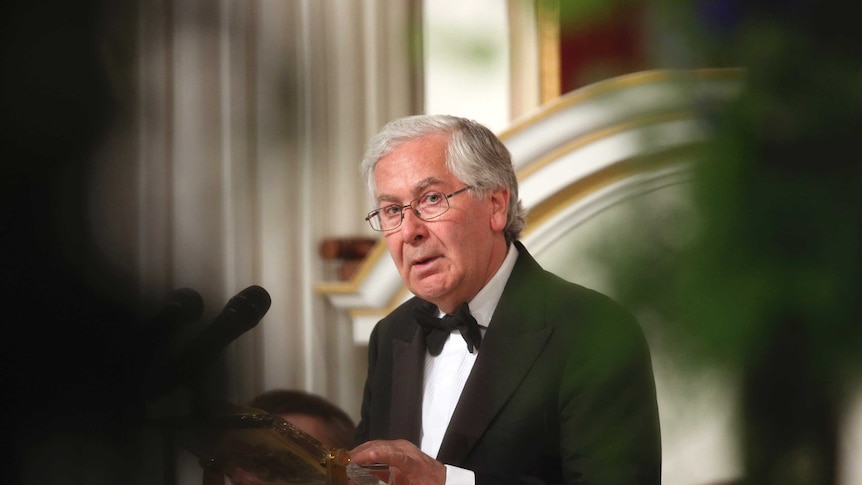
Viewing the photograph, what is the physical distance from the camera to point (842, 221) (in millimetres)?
231

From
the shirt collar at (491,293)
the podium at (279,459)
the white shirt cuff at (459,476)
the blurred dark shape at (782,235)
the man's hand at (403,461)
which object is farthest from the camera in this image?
the shirt collar at (491,293)

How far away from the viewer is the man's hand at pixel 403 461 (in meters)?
1.34

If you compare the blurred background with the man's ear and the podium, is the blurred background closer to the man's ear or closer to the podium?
the podium

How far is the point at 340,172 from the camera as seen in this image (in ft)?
1.41

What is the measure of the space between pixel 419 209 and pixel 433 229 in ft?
0.16

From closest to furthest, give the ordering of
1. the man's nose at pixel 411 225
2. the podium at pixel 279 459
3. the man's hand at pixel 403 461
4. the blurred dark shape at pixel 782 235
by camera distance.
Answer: the blurred dark shape at pixel 782 235 < the podium at pixel 279 459 < the man's hand at pixel 403 461 < the man's nose at pixel 411 225

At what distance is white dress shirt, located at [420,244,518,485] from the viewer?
1759 mm

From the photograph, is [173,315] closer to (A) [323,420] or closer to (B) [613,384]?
(B) [613,384]

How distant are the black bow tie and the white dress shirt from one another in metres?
0.02

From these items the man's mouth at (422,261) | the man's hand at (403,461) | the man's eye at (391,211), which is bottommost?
the man's hand at (403,461)

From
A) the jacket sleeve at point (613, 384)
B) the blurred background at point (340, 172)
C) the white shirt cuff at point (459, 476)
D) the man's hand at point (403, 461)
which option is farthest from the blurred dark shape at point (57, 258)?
the white shirt cuff at point (459, 476)

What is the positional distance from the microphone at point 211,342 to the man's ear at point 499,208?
4.65 feet

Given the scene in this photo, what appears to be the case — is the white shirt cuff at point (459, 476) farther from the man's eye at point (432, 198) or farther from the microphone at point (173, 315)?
the microphone at point (173, 315)

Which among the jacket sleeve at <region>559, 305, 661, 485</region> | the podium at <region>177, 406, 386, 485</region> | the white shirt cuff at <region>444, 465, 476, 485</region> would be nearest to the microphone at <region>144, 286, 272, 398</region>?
the jacket sleeve at <region>559, 305, 661, 485</region>
